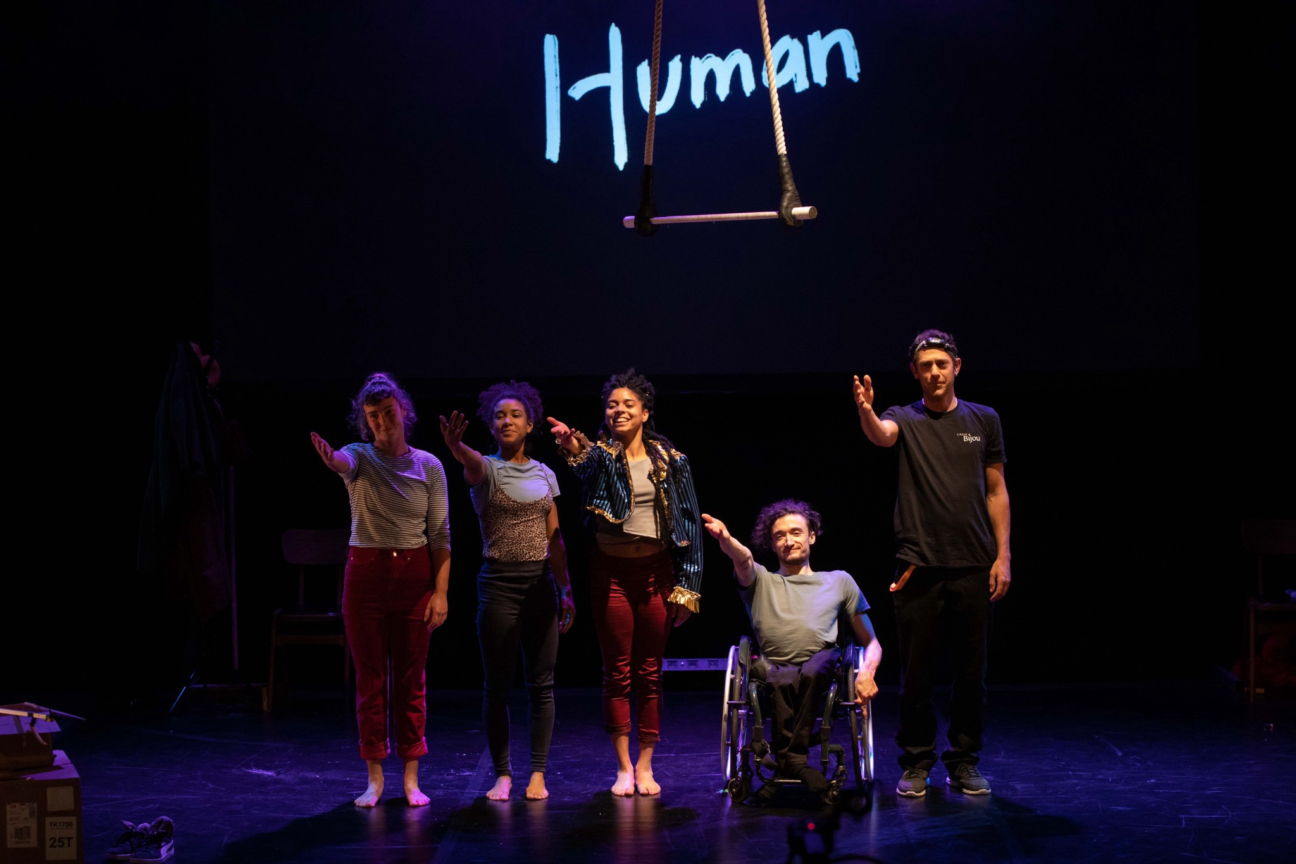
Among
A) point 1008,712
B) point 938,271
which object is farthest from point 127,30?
point 1008,712

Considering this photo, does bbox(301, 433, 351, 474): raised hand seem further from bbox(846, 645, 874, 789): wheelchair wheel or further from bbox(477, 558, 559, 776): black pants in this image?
bbox(846, 645, 874, 789): wheelchair wheel

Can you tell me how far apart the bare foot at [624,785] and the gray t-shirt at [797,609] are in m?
0.61

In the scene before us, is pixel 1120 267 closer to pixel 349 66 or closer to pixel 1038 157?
pixel 1038 157

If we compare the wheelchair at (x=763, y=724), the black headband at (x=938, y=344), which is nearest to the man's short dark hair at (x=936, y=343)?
the black headband at (x=938, y=344)

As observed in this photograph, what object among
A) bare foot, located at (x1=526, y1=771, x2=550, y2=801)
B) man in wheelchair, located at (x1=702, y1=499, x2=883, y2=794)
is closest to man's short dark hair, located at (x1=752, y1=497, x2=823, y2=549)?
man in wheelchair, located at (x1=702, y1=499, x2=883, y2=794)

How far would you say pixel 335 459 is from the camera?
3.98 metres

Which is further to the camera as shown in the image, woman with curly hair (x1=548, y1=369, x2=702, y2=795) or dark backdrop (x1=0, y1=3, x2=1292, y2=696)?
dark backdrop (x1=0, y1=3, x2=1292, y2=696)

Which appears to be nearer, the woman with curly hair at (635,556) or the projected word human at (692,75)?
the woman with curly hair at (635,556)

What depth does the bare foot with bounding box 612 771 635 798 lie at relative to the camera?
4160 millimetres

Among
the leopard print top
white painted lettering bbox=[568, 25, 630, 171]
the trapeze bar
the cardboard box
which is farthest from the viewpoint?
white painted lettering bbox=[568, 25, 630, 171]

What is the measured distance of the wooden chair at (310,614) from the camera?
557 cm

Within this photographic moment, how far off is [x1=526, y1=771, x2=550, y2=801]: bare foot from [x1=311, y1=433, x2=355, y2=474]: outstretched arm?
1179mm

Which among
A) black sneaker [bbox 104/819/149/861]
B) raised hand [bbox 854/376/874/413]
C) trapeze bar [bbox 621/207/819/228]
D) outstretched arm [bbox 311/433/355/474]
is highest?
trapeze bar [bbox 621/207/819/228]

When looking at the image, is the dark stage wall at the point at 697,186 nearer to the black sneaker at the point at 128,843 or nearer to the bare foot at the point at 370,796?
the bare foot at the point at 370,796
